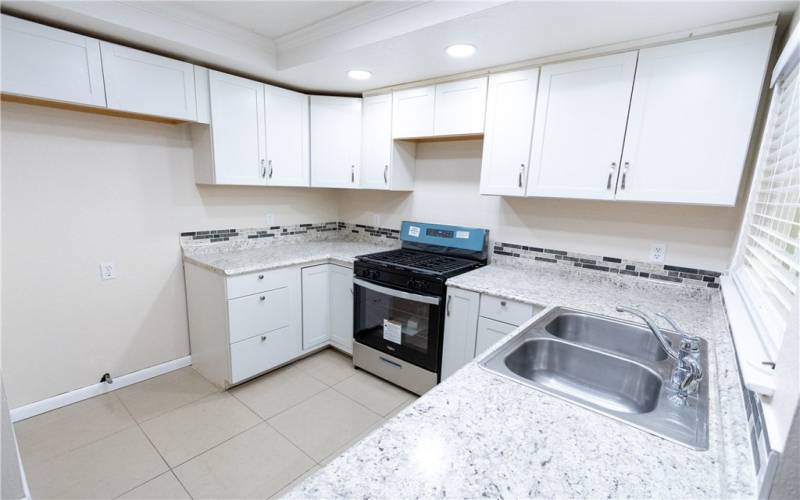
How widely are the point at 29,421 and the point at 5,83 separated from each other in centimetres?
190

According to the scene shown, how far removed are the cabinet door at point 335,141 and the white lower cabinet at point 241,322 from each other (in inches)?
35.1

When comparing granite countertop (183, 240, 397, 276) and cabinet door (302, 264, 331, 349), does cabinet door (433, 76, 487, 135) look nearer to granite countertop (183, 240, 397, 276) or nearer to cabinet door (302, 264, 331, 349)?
granite countertop (183, 240, 397, 276)

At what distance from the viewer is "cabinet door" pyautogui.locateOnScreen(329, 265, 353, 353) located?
2826 mm

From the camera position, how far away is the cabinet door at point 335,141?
297cm

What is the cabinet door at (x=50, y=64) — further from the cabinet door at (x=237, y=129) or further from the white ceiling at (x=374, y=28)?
the cabinet door at (x=237, y=129)

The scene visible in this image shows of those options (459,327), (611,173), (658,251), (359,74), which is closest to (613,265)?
(658,251)

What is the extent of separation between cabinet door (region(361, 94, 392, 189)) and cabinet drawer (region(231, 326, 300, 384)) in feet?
4.56

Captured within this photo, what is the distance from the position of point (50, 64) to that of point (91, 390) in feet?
6.49

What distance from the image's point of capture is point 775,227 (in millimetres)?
1177

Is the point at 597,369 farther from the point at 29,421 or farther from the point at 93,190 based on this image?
the point at 29,421

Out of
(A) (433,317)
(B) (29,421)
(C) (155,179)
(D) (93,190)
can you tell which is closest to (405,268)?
(A) (433,317)

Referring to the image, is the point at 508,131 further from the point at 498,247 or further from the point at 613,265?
the point at 613,265

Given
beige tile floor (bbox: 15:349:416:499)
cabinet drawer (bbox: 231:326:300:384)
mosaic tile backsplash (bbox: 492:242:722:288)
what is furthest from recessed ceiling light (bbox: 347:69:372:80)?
beige tile floor (bbox: 15:349:416:499)

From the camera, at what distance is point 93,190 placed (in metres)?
2.21
